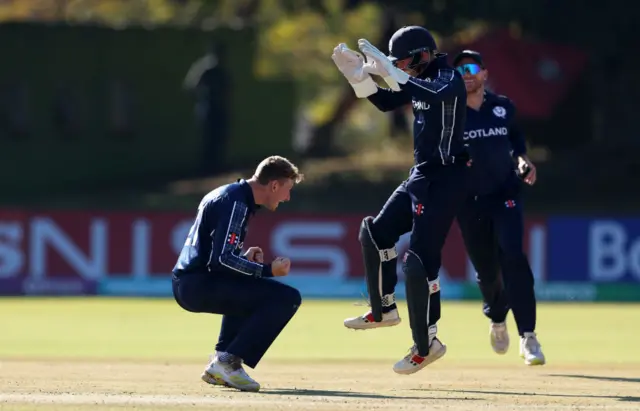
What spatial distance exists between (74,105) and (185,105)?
2568mm

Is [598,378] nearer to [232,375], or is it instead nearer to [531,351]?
[531,351]

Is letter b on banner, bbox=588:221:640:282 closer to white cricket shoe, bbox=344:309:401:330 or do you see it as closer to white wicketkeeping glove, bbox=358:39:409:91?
white cricket shoe, bbox=344:309:401:330

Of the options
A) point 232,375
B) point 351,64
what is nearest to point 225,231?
point 232,375

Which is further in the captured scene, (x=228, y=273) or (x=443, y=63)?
(x=443, y=63)

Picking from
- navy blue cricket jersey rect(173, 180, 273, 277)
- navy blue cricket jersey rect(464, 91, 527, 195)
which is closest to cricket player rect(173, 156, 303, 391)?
navy blue cricket jersey rect(173, 180, 273, 277)

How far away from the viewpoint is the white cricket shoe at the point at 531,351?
1105 centimetres

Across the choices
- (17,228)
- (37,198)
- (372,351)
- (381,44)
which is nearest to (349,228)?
(17,228)

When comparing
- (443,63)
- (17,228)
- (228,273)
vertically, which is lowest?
(17,228)

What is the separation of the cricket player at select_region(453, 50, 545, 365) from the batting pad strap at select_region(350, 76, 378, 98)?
136 cm

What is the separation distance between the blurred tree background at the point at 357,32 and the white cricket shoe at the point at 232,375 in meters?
15.4

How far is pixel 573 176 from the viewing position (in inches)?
1083

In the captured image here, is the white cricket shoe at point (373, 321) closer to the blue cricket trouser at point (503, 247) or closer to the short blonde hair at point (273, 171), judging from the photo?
the blue cricket trouser at point (503, 247)

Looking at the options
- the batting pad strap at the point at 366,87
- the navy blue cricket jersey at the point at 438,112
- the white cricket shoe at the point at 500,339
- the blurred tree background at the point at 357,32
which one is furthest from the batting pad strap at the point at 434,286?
the blurred tree background at the point at 357,32

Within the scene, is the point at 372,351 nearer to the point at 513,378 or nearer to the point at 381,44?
the point at 513,378
